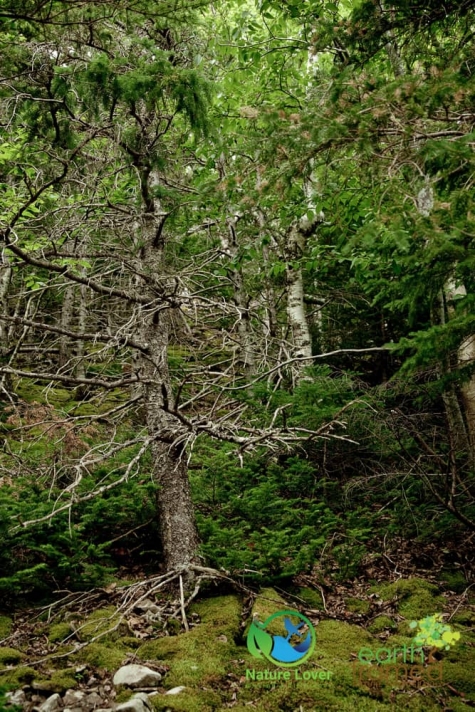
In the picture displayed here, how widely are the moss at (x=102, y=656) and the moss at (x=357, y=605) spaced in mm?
2426

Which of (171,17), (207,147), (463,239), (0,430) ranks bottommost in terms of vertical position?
(0,430)

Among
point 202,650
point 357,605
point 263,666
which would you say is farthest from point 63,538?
point 357,605

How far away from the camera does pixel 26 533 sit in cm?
468

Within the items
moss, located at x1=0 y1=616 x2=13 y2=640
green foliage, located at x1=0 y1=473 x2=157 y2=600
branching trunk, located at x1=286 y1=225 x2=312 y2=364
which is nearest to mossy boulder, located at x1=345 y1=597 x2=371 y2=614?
green foliage, located at x1=0 y1=473 x2=157 y2=600

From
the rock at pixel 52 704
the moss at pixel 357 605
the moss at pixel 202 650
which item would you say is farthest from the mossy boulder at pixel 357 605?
the rock at pixel 52 704

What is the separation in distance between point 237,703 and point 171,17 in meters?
5.85

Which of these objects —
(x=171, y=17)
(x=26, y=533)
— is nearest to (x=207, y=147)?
(x=171, y=17)

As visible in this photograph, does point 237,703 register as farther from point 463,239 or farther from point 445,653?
point 463,239

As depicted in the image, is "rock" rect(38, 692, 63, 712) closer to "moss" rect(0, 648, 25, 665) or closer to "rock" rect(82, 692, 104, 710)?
"rock" rect(82, 692, 104, 710)

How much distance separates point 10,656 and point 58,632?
582 millimetres

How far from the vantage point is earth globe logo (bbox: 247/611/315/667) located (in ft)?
12.4

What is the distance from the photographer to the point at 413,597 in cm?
493

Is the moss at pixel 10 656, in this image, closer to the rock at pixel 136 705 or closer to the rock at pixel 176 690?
the rock at pixel 136 705

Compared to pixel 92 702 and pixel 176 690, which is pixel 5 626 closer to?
pixel 92 702
